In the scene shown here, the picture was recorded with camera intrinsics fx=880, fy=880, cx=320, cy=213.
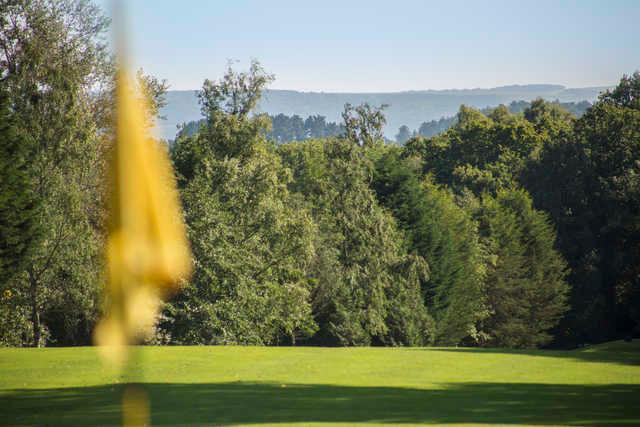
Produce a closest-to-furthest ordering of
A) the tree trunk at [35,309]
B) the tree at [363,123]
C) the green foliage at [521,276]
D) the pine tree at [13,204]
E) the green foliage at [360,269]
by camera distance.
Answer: the pine tree at [13,204] < the tree trunk at [35,309] < the green foliage at [360,269] < the tree at [363,123] < the green foliage at [521,276]

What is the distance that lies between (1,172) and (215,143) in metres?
19.7

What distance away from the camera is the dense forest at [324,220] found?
41.4 meters

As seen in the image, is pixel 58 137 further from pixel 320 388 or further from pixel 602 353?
pixel 602 353

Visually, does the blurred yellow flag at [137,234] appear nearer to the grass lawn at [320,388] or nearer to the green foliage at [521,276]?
the grass lawn at [320,388]

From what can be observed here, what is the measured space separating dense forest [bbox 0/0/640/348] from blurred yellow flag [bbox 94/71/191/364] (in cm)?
77

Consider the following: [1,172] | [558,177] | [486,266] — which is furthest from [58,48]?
[558,177]

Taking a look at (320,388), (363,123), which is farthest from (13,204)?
(363,123)

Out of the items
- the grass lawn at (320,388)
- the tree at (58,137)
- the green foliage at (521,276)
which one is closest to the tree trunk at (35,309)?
the tree at (58,137)

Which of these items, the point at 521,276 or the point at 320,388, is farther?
the point at 521,276

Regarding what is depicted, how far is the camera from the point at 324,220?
200 ft


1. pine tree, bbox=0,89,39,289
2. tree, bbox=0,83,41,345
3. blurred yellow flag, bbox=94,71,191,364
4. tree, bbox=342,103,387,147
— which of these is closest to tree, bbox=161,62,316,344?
blurred yellow flag, bbox=94,71,191,364

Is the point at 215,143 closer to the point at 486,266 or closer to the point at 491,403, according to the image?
the point at 486,266

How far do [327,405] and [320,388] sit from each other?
110 inches

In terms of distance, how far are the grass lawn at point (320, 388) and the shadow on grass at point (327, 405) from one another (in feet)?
0.08
